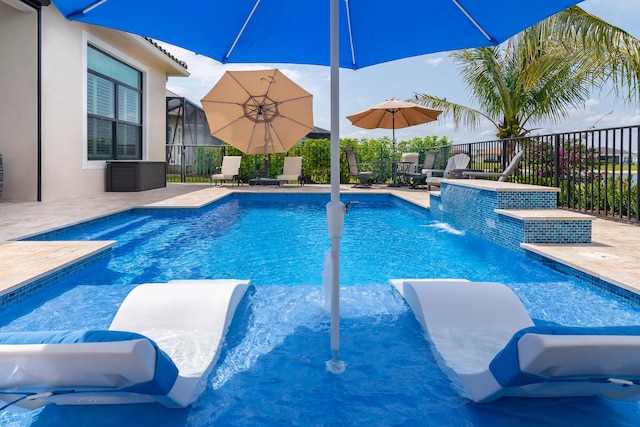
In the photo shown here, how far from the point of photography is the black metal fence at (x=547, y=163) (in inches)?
261

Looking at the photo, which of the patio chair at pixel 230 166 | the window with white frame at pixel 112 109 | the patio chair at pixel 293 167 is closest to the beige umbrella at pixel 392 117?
the patio chair at pixel 293 167

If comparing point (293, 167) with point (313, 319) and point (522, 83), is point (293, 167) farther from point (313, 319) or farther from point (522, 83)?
point (313, 319)

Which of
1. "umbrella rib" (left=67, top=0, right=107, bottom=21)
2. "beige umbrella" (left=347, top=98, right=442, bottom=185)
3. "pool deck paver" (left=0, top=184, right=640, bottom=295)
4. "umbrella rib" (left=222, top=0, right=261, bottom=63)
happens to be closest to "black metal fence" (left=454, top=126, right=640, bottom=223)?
"pool deck paver" (left=0, top=184, right=640, bottom=295)

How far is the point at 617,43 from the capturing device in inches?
309

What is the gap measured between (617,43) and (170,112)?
17.7 metres

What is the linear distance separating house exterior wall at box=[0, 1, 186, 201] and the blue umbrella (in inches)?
245

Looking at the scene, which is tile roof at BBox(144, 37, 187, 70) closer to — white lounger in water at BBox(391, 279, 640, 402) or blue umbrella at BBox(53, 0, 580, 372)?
blue umbrella at BBox(53, 0, 580, 372)

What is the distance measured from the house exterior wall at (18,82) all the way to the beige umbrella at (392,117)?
8.61 meters

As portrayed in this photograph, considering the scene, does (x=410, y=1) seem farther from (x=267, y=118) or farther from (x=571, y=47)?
(x=267, y=118)

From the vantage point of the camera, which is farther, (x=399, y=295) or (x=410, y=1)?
(x=399, y=295)

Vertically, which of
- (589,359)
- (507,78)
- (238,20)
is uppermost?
(507,78)

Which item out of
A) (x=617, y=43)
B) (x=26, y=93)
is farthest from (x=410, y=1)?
(x=26, y=93)

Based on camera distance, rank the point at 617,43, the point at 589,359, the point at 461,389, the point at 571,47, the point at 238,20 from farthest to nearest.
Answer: the point at 571,47
the point at 617,43
the point at 238,20
the point at 461,389
the point at 589,359

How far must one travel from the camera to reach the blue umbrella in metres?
2.77
